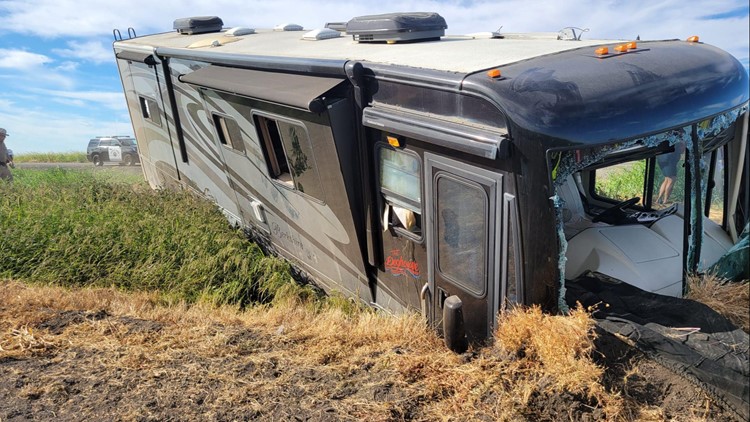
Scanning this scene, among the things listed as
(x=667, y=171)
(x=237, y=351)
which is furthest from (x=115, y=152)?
(x=667, y=171)

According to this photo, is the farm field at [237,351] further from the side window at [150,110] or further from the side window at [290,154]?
the side window at [150,110]

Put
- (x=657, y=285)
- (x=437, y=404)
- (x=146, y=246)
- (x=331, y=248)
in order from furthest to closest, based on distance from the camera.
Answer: (x=146, y=246)
(x=331, y=248)
(x=657, y=285)
(x=437, y=404)

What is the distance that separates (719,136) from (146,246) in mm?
6110

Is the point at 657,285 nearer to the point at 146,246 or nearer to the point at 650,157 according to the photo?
the point at 650,157

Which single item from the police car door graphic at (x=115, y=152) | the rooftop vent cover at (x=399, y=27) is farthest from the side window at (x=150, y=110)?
the police car door graphic at (x=115, y=152)

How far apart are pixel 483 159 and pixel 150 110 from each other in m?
7.37

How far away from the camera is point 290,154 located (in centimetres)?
562

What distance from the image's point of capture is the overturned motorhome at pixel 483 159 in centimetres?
360

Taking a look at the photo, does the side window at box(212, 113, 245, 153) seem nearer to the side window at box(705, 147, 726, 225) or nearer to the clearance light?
the clearance light

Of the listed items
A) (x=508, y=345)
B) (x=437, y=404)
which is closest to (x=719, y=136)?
(x=508, y=345)

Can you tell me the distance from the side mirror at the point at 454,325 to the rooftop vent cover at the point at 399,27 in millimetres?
→ 2603

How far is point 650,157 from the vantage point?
4.89 meters

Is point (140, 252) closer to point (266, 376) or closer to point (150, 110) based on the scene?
point (150, 110)

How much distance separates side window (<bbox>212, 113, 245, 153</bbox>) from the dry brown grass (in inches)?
186
